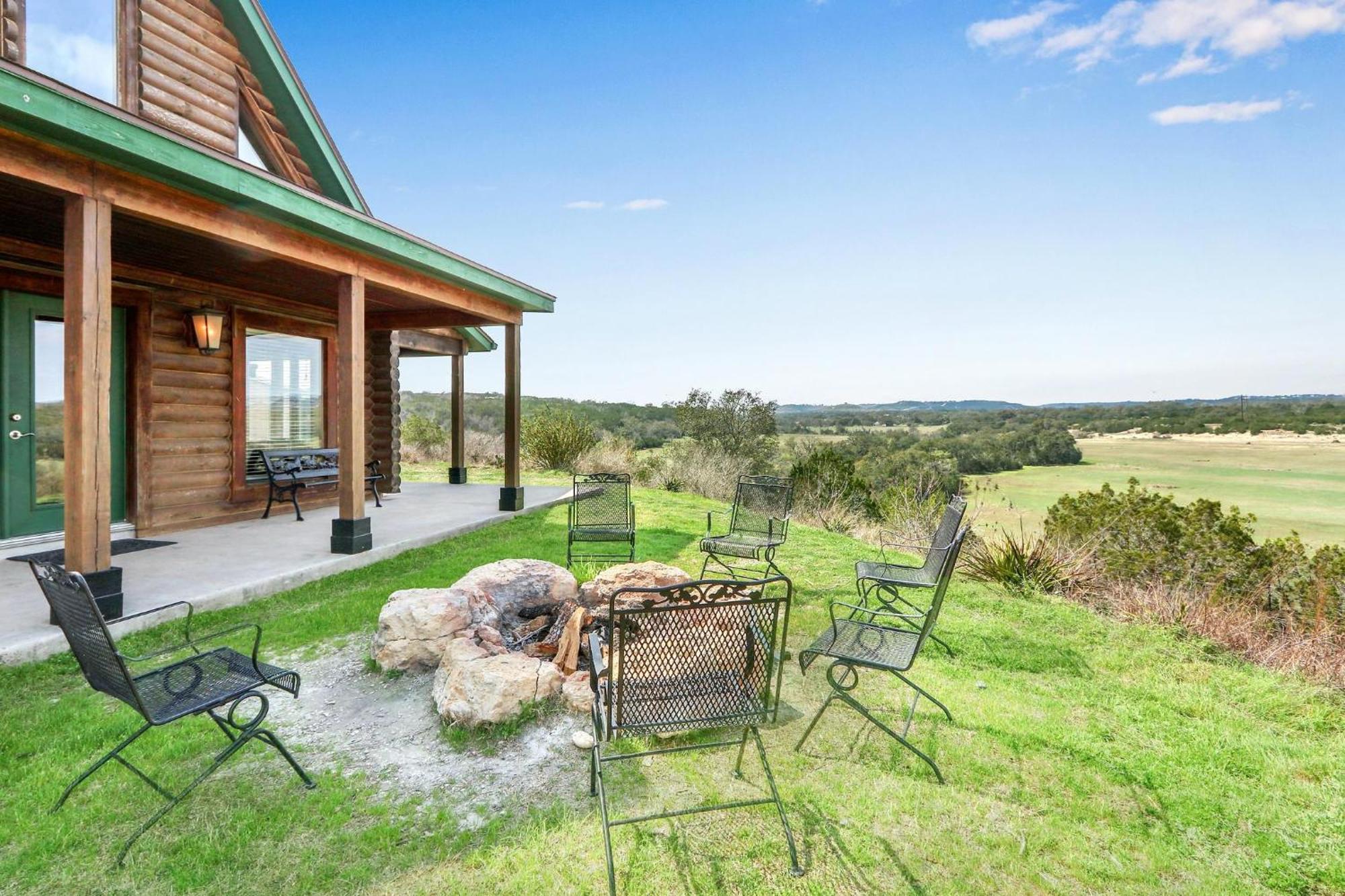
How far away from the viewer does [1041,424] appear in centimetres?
2203

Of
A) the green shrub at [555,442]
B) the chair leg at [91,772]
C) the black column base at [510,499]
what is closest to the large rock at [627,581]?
the chair leg at [91,772]

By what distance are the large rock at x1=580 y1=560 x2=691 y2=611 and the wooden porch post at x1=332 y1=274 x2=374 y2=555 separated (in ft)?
8.76

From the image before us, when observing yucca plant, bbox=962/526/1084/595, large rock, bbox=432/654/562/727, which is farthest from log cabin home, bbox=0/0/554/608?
yucca plant, bbox=962/526/1084/595

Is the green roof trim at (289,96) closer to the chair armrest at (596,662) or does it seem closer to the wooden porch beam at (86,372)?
the wooden porch beam at (86,372)

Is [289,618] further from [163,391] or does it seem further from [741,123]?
[741,123]

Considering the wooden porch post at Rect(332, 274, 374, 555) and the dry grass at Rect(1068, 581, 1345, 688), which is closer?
the dry grass at Rect(1068, 581, 1345, 688)

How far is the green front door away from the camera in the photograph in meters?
5.30

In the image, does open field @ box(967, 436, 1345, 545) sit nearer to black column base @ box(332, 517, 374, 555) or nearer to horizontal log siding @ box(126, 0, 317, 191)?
black column base @ box(332, 517, 374, 555)

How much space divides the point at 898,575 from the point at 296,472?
21.7 feet

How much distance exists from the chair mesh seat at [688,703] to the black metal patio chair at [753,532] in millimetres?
2468

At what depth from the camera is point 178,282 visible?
20.8 ft

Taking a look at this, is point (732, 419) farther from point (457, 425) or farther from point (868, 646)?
point (868, 646)

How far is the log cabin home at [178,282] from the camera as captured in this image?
11.6 ft

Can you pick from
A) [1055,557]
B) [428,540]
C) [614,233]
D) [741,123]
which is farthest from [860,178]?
[428,540]
